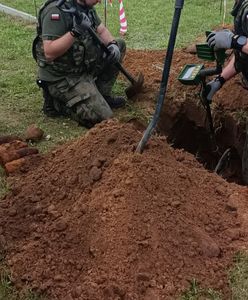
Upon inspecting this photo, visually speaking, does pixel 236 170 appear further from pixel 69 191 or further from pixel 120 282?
pixel 120 282

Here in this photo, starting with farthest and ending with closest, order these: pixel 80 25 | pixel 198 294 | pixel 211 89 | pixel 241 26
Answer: pixel 80 25 < pixel 211 89 < pixel 241 26 < pixel 198 294

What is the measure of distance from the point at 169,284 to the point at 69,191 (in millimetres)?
1036

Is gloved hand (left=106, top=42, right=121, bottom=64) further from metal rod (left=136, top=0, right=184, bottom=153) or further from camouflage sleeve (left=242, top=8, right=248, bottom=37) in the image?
metal rod (left=136, top=0, right=184, bottom=153)

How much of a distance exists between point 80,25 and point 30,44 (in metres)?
3.09

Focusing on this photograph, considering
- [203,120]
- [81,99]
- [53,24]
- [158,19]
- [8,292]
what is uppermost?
[53,24]

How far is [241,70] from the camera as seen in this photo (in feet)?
16.0

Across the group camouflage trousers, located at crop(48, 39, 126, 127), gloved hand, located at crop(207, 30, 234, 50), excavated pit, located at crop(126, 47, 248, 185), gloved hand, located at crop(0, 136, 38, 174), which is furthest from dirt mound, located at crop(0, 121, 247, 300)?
excavated pit, located at crop(126, 47, 248, 185)

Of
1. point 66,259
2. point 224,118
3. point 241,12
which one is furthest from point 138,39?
point 66,259

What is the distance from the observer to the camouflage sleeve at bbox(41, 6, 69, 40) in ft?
17.0

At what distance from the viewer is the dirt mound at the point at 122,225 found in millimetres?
3139

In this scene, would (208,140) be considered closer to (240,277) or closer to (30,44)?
(240,277)

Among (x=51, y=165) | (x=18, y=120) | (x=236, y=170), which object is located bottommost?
(x=236, y=170)

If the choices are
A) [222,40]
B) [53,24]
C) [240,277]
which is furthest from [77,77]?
[240,277]

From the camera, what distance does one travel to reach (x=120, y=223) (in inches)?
132
